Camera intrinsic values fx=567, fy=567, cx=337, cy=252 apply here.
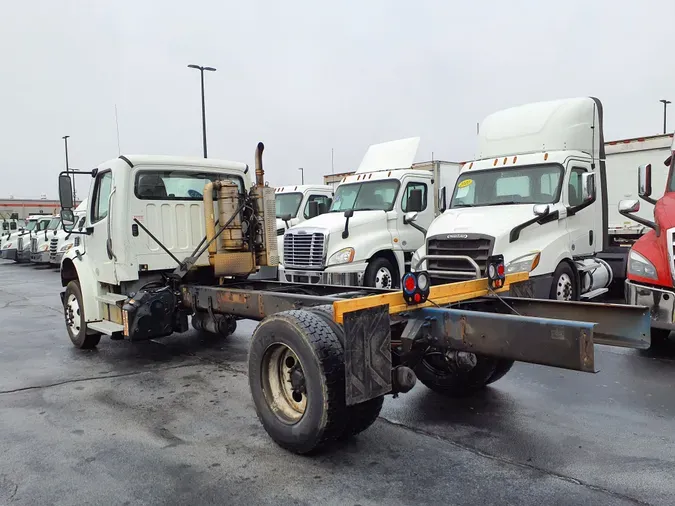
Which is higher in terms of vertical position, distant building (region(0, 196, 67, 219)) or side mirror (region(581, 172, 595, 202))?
distant building (region(0, 196, 67, 219))

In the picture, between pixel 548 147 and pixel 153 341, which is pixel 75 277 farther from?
pixel 548 147

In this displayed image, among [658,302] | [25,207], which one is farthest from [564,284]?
[25,207]

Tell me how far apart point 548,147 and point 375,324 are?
6.88 metres

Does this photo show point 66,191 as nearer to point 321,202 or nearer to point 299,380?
point 299,380

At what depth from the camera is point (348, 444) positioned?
4.31 m

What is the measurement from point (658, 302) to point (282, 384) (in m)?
4.60

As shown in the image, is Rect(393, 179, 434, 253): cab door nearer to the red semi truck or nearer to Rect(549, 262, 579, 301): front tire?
Rect(549, 262, 579, 301): front tire

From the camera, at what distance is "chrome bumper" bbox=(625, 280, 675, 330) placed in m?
6.32

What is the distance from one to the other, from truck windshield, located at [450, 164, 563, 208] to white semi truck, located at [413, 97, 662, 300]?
0.05 feet

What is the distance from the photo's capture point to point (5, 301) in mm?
13539

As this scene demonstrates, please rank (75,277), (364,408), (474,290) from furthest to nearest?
(75,277) < (474,290) < (364,408)

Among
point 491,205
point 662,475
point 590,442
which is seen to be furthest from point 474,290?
point 491,205

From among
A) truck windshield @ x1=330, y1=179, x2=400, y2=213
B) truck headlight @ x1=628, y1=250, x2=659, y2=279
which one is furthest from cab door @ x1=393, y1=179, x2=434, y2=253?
truck headlight @ x1=628, y1=250, x2=659, y2=279

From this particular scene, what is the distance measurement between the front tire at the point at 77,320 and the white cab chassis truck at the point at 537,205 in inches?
191
